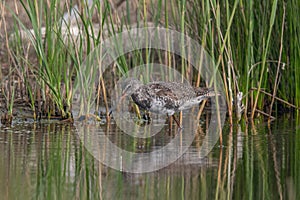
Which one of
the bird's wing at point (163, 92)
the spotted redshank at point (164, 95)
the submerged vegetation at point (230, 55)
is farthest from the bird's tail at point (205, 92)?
the bird's wing at point (163, 92)

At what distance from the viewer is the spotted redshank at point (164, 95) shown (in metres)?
7.08

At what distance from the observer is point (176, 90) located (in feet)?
23.3

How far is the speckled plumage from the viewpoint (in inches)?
279

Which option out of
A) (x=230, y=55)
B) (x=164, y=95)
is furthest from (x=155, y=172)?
(x=230, y=55)

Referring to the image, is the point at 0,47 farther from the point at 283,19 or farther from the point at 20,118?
the point at 283,19

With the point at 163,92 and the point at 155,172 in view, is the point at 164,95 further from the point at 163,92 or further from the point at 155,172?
the point at 155,172

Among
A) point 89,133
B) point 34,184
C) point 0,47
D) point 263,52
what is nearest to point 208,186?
point 34,184

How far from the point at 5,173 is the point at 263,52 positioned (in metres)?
3.17

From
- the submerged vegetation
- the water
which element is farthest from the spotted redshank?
the water

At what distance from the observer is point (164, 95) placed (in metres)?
7.07

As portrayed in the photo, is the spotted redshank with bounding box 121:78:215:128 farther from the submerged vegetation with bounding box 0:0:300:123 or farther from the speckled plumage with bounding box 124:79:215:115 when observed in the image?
the submerged vegetation with bounding box 0:0:300:123

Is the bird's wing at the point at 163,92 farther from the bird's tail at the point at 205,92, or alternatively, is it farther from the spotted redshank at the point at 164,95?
the bird's tail at the point at 205,92

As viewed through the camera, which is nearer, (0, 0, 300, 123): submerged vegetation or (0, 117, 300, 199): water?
(0, 117, 300, 199): water

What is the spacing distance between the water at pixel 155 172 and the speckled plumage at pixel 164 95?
0.34 metres
